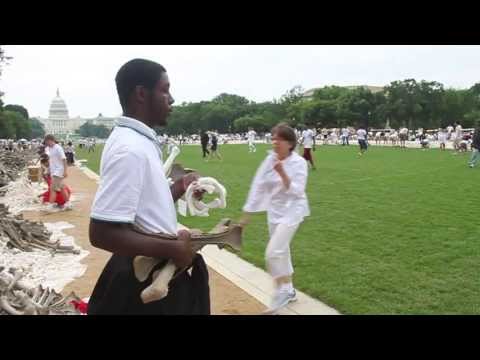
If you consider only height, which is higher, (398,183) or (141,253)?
(141,253)

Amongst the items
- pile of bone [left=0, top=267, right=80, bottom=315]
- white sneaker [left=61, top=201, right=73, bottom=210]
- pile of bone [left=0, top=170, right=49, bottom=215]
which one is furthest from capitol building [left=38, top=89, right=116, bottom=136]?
pile of bone [left=0, top=267, right=80, bottom=315]

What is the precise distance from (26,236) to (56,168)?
3.85 meters

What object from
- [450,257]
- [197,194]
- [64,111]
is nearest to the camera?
[197,194]

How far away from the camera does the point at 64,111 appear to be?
168 meters

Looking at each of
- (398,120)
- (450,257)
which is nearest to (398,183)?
(450,257)

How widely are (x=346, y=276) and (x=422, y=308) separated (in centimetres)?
119

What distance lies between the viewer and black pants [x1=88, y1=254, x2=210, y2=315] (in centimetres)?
196

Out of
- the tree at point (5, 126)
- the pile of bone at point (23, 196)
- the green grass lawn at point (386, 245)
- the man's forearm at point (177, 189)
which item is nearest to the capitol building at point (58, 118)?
the tree at point (5, 126)

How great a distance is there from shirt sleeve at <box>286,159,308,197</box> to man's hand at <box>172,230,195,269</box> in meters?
3.09

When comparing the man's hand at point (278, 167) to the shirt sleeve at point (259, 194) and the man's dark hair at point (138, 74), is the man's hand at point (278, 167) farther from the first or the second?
the man's dark hair at point (138, 74)

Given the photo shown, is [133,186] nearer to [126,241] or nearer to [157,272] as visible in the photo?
[126,241]

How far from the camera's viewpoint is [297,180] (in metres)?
4.95

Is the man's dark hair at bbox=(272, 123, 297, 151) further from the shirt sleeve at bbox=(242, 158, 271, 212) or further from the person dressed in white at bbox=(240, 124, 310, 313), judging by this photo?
the shirt sleeve at bbox=(242, 158, 271, 212)
